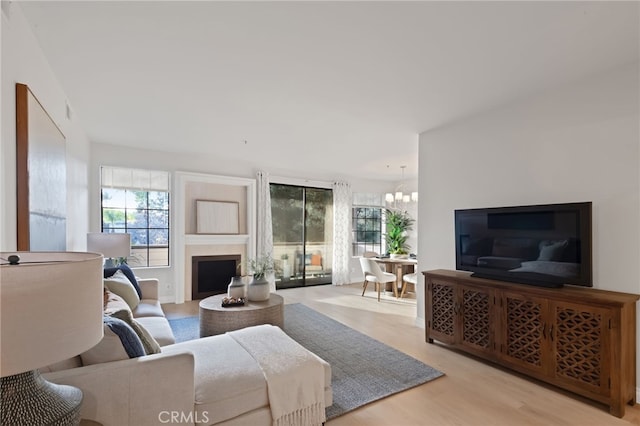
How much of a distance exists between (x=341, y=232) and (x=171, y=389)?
574 centimetres

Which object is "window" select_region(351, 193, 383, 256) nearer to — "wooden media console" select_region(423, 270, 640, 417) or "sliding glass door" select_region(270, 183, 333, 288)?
"sliding glass door" select_region(270, 183, 333, 288)

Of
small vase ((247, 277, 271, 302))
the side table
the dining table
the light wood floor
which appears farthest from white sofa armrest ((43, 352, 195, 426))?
the dining table

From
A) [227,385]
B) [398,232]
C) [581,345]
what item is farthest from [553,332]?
[398,232]

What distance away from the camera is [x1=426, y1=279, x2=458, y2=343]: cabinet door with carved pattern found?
10.5 ft

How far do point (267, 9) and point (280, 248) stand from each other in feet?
16.7

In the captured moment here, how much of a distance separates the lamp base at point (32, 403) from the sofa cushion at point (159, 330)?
144 cm

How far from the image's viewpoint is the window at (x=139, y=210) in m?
4.80

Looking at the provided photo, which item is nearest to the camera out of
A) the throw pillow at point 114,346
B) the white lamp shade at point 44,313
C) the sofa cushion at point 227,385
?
the white lamp shade at point 44,313

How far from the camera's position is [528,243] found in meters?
2.75

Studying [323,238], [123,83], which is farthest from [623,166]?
[323,238]

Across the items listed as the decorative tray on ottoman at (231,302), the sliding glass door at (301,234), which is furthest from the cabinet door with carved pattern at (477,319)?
the sliding glass door at (301,234)

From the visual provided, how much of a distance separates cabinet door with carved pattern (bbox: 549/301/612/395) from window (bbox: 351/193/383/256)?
517cm

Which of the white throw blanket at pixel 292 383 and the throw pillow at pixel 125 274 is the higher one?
the throw pillow at pixel 125 274

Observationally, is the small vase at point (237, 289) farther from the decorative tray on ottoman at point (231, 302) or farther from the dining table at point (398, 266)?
the dining table at point (398, 266)
